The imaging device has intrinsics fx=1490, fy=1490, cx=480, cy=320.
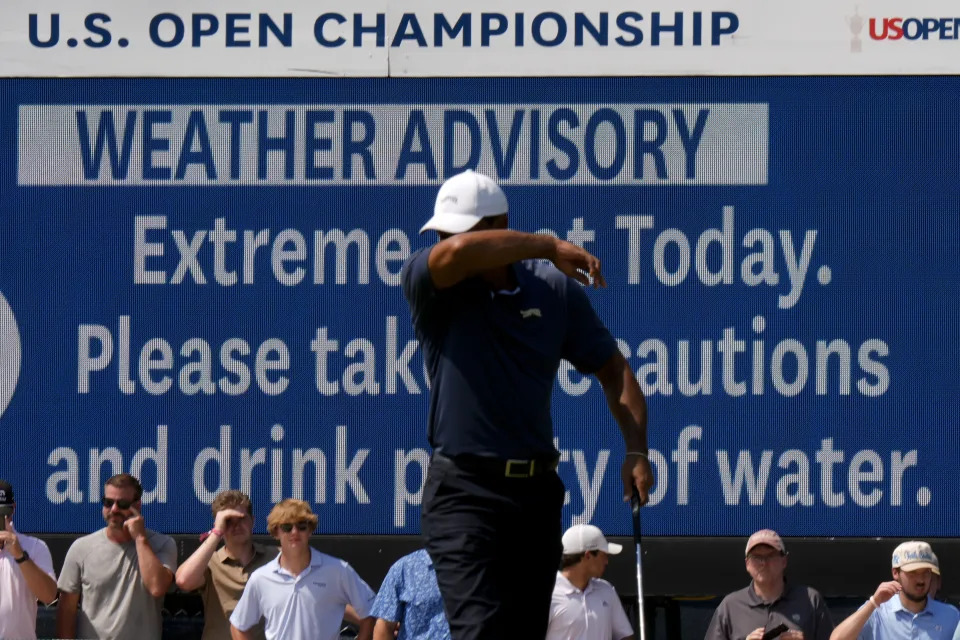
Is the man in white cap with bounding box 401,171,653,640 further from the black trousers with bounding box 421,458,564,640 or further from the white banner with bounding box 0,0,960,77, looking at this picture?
the white banner with bounding box 0,0,960,77

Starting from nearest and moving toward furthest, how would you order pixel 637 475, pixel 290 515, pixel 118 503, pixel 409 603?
pixel 637 475, pixel 409 603, pixel 290 515, pixel 118 503

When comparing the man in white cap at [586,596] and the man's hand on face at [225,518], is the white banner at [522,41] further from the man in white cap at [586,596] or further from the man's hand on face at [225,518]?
the man in white cap at [586,596]

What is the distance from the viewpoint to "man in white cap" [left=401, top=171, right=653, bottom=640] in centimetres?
323

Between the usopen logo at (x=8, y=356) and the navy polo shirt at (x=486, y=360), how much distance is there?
350 centimetres

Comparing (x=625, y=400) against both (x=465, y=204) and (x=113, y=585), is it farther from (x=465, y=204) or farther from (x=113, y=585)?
(x=113, y=585)

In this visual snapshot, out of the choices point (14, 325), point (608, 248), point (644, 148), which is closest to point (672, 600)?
point (608, 248)

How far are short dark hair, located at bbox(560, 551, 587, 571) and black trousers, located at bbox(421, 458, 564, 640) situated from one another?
104 inches

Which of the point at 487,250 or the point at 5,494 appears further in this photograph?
the point at 5,494

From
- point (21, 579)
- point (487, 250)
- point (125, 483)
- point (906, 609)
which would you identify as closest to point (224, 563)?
point (125, 483)

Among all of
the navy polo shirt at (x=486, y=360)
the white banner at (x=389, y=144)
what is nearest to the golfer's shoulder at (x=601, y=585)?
the white banner at (x=389, y=144)

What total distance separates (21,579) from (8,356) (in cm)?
95

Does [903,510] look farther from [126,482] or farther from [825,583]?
[126,482]

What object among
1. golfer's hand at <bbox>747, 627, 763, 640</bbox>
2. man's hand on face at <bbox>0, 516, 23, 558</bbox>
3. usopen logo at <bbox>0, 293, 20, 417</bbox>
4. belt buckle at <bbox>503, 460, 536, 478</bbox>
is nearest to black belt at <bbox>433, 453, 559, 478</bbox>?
belt buckle at <bbox>503, 460, 536, 478</bbox>

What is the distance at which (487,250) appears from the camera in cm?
313
